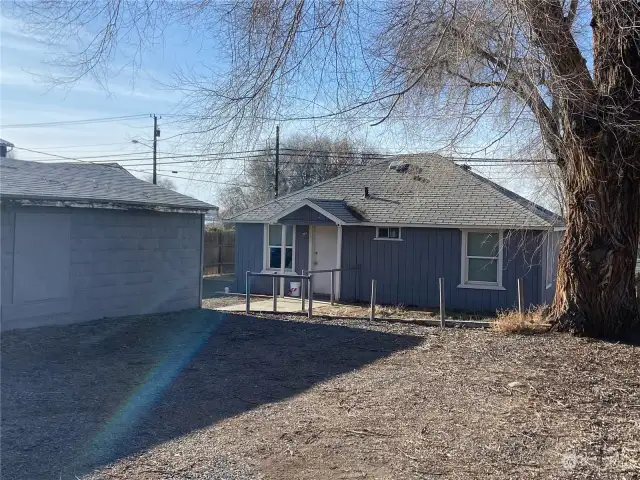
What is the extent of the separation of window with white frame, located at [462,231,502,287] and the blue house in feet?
0.09

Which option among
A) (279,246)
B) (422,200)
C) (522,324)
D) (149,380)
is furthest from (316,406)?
(279,246)

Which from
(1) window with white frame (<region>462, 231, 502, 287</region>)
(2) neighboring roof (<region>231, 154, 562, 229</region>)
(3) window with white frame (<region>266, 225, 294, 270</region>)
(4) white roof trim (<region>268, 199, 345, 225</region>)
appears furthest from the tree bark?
(3) window with white frame (<region>266, 225, 294, 270</region>)

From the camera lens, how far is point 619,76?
30.8ft

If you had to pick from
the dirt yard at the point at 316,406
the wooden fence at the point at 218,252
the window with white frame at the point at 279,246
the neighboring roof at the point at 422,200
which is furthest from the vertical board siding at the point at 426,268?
the wooden fence at the point at 218,252

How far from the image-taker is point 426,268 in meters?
18.2

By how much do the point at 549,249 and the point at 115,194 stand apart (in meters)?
12.1

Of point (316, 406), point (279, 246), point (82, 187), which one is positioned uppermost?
point (82, 187)

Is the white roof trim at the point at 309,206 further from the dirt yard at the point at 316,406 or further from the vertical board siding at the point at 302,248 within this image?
the dirt yard at the point at 316,406

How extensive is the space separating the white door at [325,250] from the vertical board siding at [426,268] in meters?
0.66

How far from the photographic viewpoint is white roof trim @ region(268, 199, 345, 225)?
18.8 meters

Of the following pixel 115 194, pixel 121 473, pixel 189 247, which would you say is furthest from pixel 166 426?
pixel 189 247

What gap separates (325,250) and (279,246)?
167cm

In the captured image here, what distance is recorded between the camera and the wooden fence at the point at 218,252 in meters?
31.8

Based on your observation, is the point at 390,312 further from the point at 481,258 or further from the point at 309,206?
the point at 309,206
